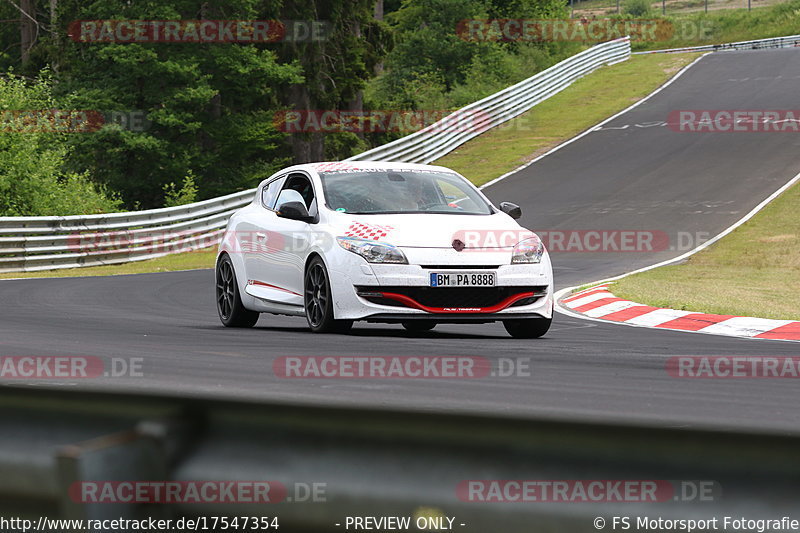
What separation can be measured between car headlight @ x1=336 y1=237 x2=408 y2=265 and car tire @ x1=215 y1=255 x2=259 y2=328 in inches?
91.0

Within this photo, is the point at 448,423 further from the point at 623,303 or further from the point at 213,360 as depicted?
the point at 623,303

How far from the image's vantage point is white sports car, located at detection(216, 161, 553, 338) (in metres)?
9.84

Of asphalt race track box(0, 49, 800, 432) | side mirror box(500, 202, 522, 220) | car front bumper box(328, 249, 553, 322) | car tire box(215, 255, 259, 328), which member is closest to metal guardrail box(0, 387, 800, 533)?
asphalt race track box(0, 49, 800, 432)

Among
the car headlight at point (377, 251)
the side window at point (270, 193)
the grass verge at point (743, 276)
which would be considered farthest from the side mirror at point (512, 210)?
the grass verge at point (743, 276)

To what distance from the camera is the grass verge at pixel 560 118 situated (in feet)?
120

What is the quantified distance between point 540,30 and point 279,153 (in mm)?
21774

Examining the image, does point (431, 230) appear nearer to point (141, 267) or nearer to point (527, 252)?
point (527, 252)

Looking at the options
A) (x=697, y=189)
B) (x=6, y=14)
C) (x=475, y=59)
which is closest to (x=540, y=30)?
(x=475, y=59)

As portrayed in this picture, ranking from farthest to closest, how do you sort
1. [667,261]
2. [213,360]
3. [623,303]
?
[667,261], [623,303], [213,360]

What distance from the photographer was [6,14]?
5816 cm

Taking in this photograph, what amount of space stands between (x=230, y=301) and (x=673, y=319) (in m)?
4.73

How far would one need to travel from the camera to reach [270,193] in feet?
40.1

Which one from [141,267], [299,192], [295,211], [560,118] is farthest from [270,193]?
[560,118]

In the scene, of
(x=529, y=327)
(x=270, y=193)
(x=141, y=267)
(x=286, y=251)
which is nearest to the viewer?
(x=529, y=327)
